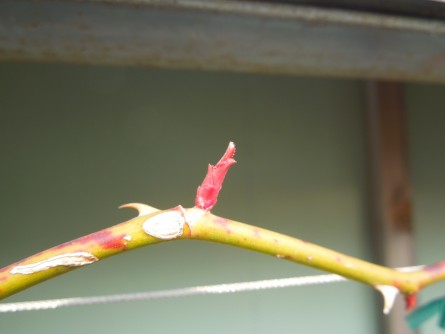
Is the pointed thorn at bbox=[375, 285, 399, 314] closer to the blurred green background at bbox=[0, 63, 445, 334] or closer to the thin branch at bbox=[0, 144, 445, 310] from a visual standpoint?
the thin branch at bbox=[0, 144, 445, 310]

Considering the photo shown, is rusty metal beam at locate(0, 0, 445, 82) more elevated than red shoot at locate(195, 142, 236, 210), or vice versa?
rusty metal beam at locate(0, 0, 445, 82)

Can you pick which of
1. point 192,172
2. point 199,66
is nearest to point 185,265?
point 192,172

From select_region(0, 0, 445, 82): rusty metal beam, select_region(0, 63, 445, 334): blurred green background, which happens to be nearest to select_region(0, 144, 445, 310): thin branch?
select_region(0, 0, 445, 82): rusty metal beam

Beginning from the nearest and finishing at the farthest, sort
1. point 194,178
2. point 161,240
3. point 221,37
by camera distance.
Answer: point 161,240 < point 221,37 < point 194,178

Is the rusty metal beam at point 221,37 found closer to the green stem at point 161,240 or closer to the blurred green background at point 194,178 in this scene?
the green stem at point 161,240

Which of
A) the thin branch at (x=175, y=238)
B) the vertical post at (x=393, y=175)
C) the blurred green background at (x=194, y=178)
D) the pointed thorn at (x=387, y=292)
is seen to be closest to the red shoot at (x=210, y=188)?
the thin branch at (x=175, y=238)

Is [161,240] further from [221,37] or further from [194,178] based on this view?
[194,178]

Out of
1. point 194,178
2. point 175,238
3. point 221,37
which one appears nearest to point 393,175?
point 194,178

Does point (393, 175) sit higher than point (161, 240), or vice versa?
point (393, 175)
